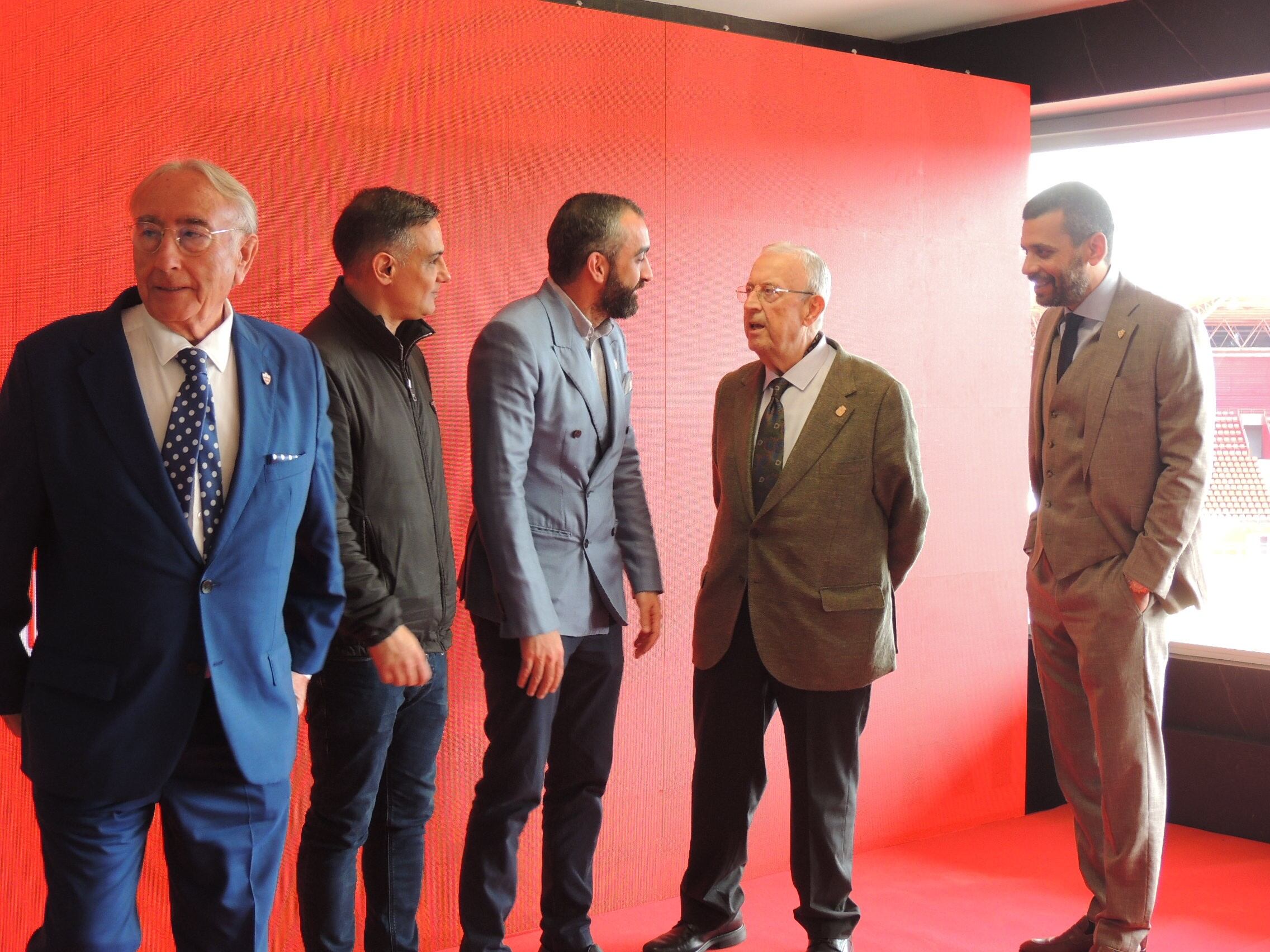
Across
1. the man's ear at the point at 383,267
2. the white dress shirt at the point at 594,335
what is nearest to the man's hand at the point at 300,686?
the man's ear at the point at 383,267

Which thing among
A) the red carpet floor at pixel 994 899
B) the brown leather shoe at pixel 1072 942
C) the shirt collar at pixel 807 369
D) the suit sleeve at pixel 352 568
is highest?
the shirt collar at pixel 807 369

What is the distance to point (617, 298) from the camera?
9.54 feet

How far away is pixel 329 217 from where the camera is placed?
3.06 m

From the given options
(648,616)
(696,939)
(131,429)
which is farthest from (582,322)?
(696,939)

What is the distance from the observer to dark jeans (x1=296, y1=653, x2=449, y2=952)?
98.8 inches

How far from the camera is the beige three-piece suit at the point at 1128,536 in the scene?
9.71ft

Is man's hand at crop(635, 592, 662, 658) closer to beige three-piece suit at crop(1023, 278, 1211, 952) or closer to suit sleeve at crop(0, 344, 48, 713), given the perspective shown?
beige three-piece suit at crop(1023, 278, 1211, 952)

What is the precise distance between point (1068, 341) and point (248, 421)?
2.23 meters

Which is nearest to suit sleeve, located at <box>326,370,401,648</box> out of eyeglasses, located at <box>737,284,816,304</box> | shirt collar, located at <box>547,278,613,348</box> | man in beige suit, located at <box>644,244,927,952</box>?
shirt collar, located at <box>547,278,613,348</box>

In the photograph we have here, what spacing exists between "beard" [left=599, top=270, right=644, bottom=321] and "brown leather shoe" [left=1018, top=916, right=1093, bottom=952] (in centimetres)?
205

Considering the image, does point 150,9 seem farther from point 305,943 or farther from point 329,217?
point 305,943

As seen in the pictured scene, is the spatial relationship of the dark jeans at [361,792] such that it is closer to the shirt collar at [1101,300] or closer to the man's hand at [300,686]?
the man's hand at [300,686]

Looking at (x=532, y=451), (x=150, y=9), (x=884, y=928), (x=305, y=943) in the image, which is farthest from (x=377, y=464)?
(x=884, y=928)

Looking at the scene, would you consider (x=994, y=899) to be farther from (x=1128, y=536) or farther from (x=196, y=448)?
(x=196, y=448)
